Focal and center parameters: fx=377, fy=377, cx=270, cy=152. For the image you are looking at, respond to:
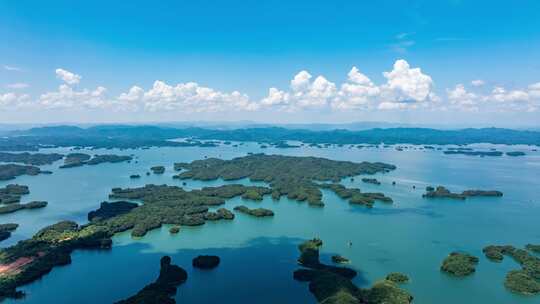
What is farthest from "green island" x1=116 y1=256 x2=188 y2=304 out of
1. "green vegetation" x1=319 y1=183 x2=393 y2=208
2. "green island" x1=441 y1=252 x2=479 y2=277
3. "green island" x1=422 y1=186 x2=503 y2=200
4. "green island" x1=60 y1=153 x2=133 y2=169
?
"green island" x1=60 y1=153 x2=133 y2=169

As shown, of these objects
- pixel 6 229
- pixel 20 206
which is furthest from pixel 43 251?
pixel 20 206

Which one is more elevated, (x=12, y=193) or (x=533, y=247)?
(x=533, y=247)

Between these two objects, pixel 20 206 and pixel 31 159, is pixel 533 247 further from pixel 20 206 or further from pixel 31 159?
pixel 31 159

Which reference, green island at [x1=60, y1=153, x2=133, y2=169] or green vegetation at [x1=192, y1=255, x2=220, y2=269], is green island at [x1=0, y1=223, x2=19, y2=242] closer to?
green vegetation at [x1=192, y1=255, x2=220, y2=269]

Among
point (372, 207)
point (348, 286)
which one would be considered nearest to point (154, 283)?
point (348, 286)

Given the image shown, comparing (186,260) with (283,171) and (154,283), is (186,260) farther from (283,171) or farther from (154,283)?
(283,171)

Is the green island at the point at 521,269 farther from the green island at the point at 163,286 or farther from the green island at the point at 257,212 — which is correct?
the green island at the point at 163,286

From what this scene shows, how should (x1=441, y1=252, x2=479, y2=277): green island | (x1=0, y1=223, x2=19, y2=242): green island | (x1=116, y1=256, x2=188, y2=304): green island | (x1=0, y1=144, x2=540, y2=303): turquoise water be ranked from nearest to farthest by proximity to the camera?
1. (x1=116, y1=256, x2=188, y2=304): green island
2. (x1=0, y1=144, x2=540, y2=303): turquoise water
3. (x1=441, y1=252, x2=479, y2=277): green island
4. (x1=0, y1=223, x2=19, y2=242): green island
